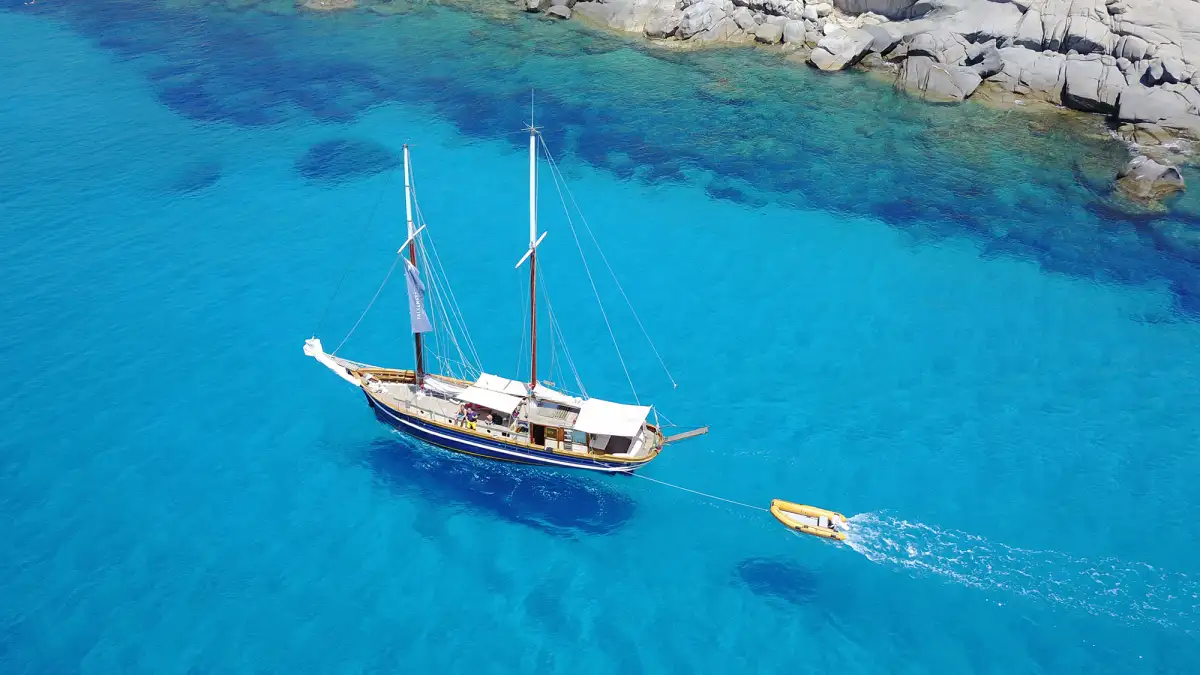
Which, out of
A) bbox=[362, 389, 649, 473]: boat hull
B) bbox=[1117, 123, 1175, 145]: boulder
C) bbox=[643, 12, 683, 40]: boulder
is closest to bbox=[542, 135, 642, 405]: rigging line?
bbox=[362, 389, 649, 473]: boat hull

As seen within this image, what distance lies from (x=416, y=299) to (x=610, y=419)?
30.7 ft

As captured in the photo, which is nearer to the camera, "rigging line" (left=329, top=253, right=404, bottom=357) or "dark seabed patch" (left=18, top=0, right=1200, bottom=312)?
"rigging line" (left=329, top=253, right=404, bottom=357)

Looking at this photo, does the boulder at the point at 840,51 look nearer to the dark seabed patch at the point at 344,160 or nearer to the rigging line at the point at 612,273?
the rigging line at the point at 612,273

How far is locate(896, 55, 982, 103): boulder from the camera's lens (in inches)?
2469

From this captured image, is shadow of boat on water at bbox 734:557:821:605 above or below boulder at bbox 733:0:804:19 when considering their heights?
below

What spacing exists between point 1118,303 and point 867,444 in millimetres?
18186

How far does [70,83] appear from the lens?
66938 mm

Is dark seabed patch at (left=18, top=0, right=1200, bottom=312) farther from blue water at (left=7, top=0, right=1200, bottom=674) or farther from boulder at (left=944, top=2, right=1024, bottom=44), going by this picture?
boulder at (left=944, top=2, right=1024, bottom=44)

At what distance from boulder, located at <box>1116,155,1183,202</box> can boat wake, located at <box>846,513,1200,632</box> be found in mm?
27721

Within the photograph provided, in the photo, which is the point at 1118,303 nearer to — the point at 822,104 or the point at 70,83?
the point at 822,104

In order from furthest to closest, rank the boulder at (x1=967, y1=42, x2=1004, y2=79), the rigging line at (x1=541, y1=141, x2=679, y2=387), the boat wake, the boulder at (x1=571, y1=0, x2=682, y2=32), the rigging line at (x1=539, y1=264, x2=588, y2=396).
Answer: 1. the boulder at (x1=571, y1=0, x2=682, y2=32)
2. the boulder at (x1=967, y1=42, x2=1004, y2=79)
3. the rigging line at (x1=541, y1=141, x2=679, y2=387)
4. the rigging line at (x1=539, y1=264, x2=588, y2=396)
5. the boat wake

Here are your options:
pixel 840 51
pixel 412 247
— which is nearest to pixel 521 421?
pixel 412 247

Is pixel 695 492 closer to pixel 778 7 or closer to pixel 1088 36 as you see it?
pixel 1088 36

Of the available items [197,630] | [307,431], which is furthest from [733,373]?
[197,630]
